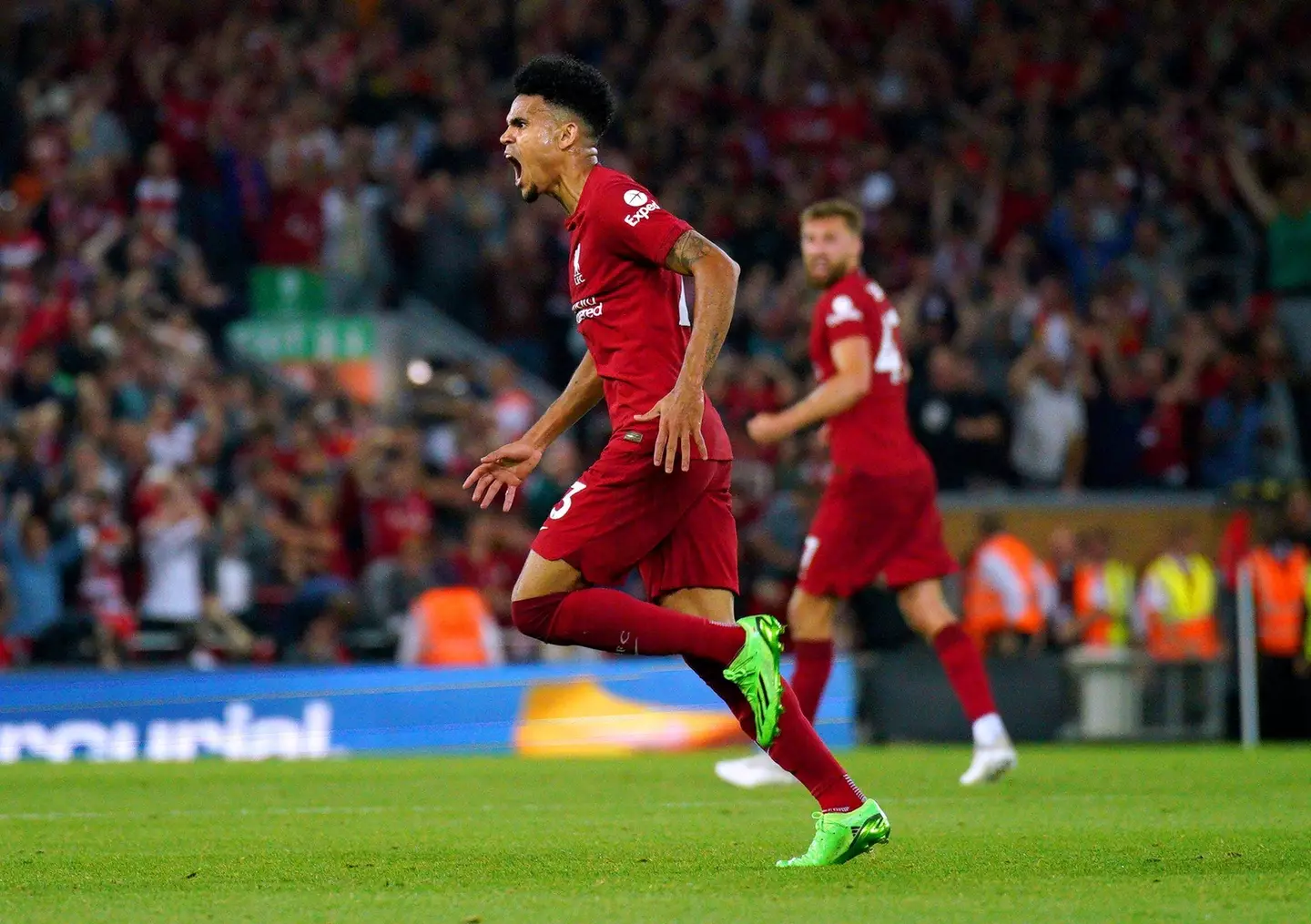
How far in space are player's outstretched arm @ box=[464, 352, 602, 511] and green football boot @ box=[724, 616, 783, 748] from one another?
791 millimetres

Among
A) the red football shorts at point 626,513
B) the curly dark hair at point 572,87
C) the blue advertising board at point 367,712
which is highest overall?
the curly dark hair at point 572,87

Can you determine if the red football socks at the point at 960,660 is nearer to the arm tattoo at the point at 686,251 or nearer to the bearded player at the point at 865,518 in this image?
the bearded player at the point at 865,518

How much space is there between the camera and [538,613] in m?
5.94

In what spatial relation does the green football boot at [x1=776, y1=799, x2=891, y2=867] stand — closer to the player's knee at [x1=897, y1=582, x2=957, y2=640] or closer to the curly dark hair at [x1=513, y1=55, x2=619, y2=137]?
the curly dark hair at [x1=513, y1=55, x2=619, y2=137]

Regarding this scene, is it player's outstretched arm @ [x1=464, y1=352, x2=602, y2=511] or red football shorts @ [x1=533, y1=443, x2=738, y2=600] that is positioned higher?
player's outstretched arm @ [x1=464, y1=352, x2=602, y2=511]

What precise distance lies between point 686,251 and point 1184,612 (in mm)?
11284

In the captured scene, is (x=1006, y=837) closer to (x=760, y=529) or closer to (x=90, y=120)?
(x=760, y=529)

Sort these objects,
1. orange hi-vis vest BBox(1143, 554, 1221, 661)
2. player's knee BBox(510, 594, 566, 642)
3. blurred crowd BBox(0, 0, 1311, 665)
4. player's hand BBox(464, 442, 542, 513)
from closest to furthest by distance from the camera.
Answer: player's knee BBox(510, 594, 566, 642)
player's hand BBox(464, 442, 542, 513)
blurred crowd BBox(0, 0, 1311, 665)
orange hi-vis vest BBox(1143, 554, 1221, 661)

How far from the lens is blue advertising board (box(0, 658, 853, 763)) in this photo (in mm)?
13188

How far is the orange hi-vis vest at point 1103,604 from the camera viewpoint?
16438 mm

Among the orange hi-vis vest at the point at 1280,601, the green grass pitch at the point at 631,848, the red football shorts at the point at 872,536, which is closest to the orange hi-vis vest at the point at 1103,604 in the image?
the orange hi-vis vest at the point at 1280,601

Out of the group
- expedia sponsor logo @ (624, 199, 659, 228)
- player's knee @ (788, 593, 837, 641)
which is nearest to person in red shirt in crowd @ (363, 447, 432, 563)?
player's knee @ (788, 593, 837, 641)

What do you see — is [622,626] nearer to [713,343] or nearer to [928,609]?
[713,343]

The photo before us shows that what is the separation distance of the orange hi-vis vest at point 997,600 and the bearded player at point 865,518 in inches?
236
